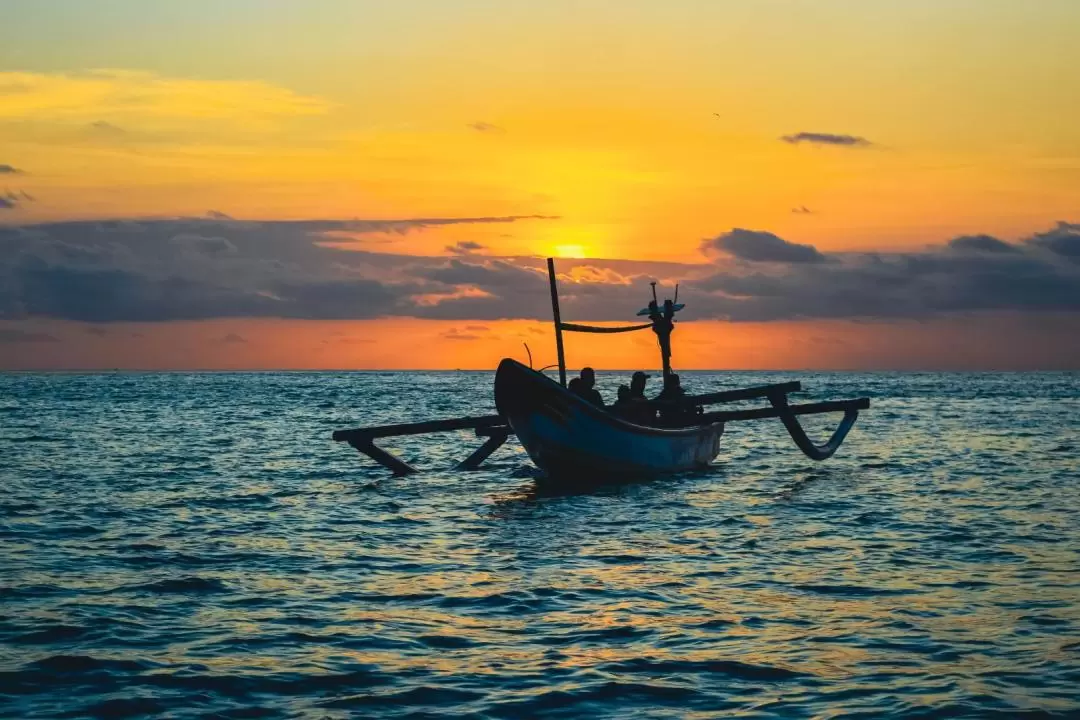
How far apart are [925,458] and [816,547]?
19.8 metres

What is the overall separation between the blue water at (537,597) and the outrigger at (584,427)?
0.82 m

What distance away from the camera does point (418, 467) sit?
1266 inches

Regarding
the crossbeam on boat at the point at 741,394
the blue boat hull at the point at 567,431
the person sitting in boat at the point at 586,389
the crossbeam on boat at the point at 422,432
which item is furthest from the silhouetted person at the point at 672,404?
the crossbeam on boat at the point at 422,432

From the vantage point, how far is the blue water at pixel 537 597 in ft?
Result: 31.2

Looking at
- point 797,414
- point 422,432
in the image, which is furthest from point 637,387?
point 422,432

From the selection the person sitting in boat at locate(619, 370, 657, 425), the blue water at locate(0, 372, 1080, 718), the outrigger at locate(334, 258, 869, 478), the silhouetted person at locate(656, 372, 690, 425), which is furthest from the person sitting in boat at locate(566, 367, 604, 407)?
the silhouetted person at locate(656, 372, 690, 425)

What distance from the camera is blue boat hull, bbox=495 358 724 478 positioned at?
77.9 ft

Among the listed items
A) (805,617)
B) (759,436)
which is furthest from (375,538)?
(759,436)

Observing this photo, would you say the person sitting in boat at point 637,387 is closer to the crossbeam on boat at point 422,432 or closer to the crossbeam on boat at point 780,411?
the crossbeam on boat at point 780,411

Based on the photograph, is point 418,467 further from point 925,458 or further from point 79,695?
point 79,695

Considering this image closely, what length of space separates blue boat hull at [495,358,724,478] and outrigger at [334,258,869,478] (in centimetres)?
2

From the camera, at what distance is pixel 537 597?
13.4 meters

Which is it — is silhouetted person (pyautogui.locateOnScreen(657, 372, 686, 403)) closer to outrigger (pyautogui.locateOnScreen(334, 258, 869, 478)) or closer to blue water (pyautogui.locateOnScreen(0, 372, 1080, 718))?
outrigger (pyautogui.locateOnScreen(334, 258, 869, 478))

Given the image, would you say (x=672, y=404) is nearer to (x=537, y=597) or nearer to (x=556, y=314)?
(x=556, y=314)
